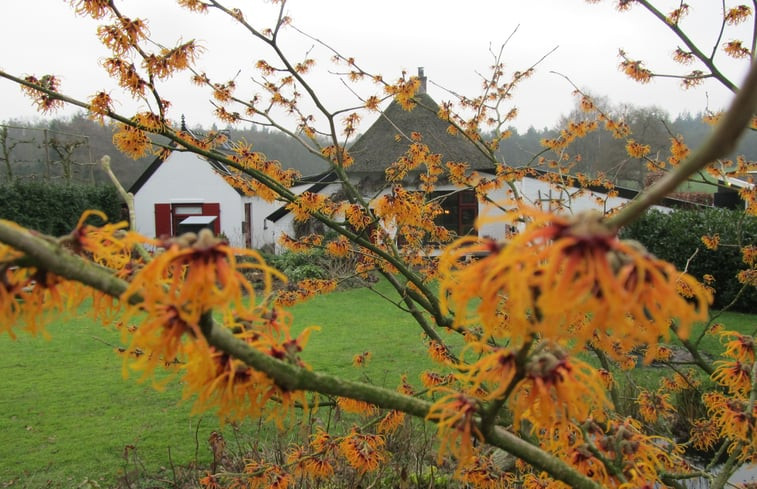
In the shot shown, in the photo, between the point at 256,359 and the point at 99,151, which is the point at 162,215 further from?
the point at 256,359

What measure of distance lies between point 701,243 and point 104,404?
37.7 ft

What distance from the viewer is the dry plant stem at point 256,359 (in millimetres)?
783

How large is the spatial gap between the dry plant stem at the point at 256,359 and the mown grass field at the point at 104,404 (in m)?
2.65

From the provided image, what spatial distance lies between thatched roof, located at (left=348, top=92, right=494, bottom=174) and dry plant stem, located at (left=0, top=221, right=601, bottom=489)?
1561 cm

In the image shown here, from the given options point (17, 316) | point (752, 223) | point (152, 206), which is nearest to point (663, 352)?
point (17, 316)

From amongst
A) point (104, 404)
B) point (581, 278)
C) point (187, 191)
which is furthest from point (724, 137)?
point (187, 191)

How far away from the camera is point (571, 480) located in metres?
1.05

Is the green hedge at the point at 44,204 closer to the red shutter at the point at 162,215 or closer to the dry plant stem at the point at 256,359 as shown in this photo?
the red shutter at the point at 162,215

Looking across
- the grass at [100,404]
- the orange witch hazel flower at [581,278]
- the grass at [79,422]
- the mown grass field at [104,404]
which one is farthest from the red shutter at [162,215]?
the orange witch hazel flower at [581,278]

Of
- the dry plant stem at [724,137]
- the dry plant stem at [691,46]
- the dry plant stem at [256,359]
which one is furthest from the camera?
the dry plant stem at [691,46]

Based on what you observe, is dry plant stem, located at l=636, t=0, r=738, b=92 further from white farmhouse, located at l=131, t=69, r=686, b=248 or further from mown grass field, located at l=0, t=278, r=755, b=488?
white farmhouse, located at l=131, t=69, r=686, b=248

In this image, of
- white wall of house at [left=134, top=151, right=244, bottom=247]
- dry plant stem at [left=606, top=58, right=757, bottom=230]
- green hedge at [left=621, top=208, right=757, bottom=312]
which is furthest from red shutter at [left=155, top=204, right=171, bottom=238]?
dry plant stem at [left=606, top=58, right=757, bottom=230]

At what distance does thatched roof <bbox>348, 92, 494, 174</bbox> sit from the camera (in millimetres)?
16984

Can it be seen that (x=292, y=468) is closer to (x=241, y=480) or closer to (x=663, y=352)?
(x=241, y=480)
